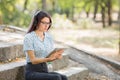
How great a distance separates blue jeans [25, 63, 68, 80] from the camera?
4.78 metres

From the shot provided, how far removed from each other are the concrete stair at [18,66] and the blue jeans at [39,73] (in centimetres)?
56

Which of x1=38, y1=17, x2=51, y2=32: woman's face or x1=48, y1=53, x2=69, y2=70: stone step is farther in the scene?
x1=48, y1=53, x2=69, y2=70: stone step

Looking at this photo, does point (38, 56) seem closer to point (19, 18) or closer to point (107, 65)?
point (107, 65)

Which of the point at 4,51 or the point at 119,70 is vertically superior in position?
the point at 4,51

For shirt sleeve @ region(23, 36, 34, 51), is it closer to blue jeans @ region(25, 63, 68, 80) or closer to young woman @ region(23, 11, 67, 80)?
young woman @ region(23, 11, 67, 80)

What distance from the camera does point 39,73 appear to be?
4824 millimetres

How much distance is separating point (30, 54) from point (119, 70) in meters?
3.56

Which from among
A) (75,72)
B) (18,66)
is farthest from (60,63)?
(18,66)

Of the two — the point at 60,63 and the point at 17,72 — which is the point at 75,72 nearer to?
the point at 60,63

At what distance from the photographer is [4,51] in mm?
5863

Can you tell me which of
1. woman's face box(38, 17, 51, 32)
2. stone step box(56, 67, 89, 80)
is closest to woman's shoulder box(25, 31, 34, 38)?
woman's face box(38, 17, 51, 32)

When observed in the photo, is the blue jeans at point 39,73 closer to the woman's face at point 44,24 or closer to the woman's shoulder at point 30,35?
the woman's shoulder at point 30,35

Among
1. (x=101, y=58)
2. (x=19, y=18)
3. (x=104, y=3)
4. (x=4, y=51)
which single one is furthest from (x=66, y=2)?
(x=4, y=51)

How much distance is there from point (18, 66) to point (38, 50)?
0.82 metres
